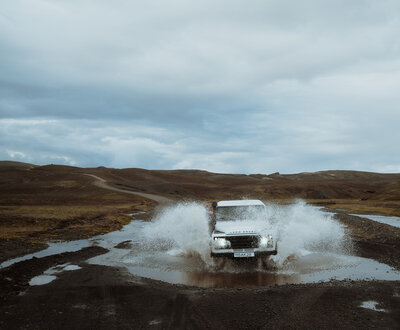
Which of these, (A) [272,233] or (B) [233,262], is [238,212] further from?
(A) [272,233]

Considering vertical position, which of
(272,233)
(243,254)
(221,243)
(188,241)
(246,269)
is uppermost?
(272,233)

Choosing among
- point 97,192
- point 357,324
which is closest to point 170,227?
point 357,324

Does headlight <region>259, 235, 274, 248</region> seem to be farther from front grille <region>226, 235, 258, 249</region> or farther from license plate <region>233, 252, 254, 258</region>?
license plate <region>233, 252, 254, 258</region>

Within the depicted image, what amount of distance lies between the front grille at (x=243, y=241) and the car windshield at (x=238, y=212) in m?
1.63

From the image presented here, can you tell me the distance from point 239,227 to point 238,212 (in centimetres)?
128

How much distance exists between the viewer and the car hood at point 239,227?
1086 centimetres

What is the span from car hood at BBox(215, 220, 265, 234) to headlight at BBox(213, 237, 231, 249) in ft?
0.95

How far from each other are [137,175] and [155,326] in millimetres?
128722

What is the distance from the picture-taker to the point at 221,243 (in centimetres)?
1080

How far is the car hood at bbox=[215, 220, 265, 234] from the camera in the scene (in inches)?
428

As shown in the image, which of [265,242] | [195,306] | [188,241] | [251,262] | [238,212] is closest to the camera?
[195,306]

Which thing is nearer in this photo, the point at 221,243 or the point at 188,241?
the point at 221,243

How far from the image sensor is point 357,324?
5980 millimetres

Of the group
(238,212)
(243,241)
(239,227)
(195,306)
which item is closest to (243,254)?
(243,241)
